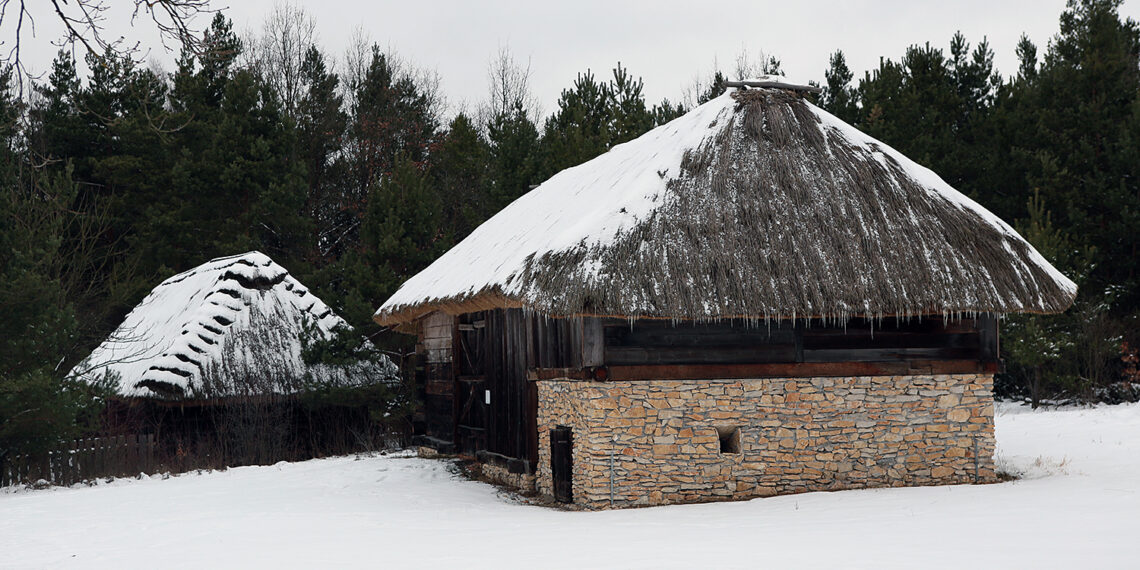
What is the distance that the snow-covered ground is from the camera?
287 inches

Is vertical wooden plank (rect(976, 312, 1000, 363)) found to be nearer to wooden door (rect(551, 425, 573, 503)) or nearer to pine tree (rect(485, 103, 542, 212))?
wooden door (rect(551, 425, 573, 503))

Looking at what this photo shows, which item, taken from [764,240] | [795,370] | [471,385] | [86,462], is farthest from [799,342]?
[86,462]

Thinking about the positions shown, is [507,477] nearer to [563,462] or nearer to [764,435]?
[563,462]

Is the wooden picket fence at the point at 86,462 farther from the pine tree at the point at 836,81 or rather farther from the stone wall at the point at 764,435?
the pine tree at the point at 836,81

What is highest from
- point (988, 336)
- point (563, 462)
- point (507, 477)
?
point (988, 336)

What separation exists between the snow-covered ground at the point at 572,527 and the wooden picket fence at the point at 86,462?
0.83 m

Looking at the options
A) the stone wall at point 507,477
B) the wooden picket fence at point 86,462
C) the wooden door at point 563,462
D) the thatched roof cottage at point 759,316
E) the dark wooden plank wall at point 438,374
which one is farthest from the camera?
the dark wooden plank wall at point 438,374

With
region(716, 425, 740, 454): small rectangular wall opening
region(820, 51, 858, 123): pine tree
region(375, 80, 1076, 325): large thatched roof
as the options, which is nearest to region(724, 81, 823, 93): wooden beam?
region(375, 80, 1076, 325): large thatched roof

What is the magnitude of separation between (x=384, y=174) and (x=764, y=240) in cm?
1159

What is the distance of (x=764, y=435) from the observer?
1037cm

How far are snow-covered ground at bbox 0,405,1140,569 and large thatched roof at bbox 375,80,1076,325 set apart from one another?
1903 millimetres

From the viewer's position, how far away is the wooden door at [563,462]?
10.3m

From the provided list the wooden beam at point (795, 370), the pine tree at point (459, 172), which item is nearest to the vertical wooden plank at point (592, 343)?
the wooden beam at point (795, 370)

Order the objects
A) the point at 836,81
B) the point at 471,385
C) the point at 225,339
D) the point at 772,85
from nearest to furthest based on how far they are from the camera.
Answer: the point at 772,85 < the point at 471,385 < the point at 225,339 < the point at 836,81
